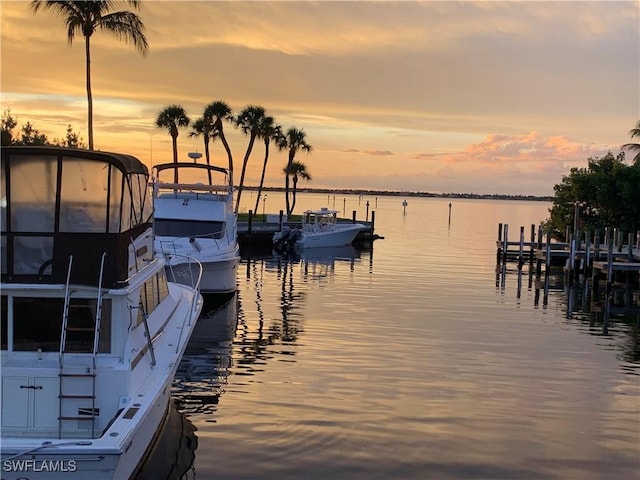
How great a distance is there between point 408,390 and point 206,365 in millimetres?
4337

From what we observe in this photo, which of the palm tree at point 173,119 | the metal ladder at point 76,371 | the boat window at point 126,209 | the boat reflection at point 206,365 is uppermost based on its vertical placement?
the palm tree at point 173,119

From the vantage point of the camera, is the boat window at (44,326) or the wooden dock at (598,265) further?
the wooden dock at (598,265)

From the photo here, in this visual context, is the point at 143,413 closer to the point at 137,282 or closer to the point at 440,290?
the point at 137,282

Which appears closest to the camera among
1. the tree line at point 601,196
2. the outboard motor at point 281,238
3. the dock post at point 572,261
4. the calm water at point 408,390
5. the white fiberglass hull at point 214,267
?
the calm water at point 408,390

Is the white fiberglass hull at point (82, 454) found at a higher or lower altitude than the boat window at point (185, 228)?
lower

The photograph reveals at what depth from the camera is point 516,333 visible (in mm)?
18609

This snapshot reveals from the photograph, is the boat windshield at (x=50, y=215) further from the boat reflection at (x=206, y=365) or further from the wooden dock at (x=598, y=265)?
the wooden dock at (x=598, y=265)

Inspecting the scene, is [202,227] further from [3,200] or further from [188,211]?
[3,200]

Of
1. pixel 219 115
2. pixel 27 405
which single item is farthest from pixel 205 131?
pixel 27 405

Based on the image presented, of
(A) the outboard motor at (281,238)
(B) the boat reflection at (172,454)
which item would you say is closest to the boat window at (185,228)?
(B) the boat reflection at (172,454)

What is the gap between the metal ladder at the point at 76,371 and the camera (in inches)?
291

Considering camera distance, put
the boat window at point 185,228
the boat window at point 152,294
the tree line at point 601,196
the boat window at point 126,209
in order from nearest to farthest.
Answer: the boat window at point 126,209, the boat window at point 152,294, the boat window at point 185,228, the tree line at point 601,196

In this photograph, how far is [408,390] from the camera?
41.7 ft

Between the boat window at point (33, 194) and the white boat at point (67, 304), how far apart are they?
0.04 ft
